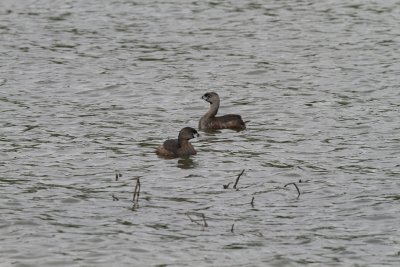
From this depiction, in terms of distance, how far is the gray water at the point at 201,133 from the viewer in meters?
15.0

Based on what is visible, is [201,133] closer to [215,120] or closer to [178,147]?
[215,120]

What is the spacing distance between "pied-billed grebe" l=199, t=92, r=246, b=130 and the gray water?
27 cm

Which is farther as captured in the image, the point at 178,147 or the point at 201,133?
the point at 201,133

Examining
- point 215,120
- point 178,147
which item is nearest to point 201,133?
point 215,120

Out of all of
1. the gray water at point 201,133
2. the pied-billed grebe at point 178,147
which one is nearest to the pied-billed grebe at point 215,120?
the gray water at point 201,133

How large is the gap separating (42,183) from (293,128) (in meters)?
6.28

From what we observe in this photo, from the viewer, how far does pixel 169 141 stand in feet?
66.0

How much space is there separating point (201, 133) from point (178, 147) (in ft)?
8.70

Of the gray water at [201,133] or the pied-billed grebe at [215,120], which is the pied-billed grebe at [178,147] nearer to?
the gray water at [201,133]

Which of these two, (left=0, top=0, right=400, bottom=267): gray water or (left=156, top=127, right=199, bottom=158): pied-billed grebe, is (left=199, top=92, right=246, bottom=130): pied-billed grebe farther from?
(left=156, top=127, right=199, bottom=158): pied-billed grebe

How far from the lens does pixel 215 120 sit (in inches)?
896

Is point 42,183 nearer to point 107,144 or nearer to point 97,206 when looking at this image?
point 97,206

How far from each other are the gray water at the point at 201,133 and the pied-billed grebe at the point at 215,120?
0.88 ft

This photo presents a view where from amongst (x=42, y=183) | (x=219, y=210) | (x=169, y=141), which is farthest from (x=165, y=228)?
(x=169, y=141)
